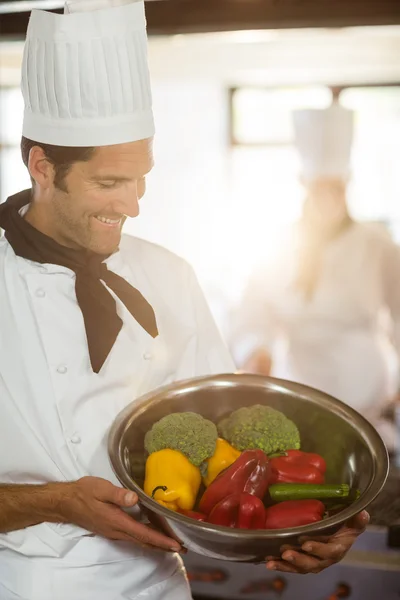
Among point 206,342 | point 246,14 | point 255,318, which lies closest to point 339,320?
point 255,318

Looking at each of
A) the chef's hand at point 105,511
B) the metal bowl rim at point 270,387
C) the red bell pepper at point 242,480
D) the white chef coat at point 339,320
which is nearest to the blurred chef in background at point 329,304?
the white chef coat at point 339,320

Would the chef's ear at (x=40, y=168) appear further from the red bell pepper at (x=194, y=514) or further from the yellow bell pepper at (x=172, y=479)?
the red bell pepper at (x=194, y=514)

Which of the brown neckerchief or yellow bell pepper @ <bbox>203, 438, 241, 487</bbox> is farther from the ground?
the brown neckerchief

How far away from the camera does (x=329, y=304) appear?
1.57 metres

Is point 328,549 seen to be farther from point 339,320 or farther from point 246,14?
point 246,14

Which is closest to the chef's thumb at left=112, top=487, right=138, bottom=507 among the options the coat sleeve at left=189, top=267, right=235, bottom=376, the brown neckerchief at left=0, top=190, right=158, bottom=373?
the brown neckerchief at left=0, top=190, right=158, bottom=373

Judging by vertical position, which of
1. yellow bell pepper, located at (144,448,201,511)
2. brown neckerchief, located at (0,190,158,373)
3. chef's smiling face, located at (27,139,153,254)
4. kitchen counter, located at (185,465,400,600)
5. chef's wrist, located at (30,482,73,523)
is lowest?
kitchen counter, located at (185,465,400,600)

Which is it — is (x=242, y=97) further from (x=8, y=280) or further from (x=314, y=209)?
(x=8, y=280)

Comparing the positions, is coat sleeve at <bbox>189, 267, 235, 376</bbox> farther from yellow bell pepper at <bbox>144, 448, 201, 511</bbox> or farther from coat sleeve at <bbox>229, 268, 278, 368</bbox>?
yellow bell pepper at <bbox>144, 448, 201, 511</bbox>

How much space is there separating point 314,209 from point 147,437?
70cm

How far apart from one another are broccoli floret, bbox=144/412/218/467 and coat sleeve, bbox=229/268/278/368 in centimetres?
36

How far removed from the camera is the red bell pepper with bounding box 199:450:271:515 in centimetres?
115

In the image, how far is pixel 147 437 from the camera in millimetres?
1255

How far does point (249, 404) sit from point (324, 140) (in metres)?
0.63
